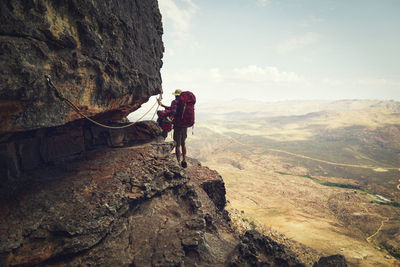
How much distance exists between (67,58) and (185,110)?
20.4 ft

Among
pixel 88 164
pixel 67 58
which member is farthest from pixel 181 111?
pixel 67 58

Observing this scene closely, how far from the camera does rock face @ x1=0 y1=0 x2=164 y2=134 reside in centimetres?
461

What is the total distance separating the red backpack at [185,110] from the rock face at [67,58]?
2.43m

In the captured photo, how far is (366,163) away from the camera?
84812 mm

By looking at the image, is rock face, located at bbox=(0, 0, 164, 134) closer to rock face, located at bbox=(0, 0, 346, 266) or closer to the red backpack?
rock face, located at bbox=(0, 0, 346, 266)

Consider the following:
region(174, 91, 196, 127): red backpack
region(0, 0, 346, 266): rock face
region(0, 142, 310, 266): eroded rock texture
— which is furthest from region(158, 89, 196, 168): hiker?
region(0, 142, 310, 266): eroded rock texture

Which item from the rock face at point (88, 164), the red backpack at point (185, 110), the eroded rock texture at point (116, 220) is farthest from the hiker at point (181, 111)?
the eroded rock texture at point (116, 220)

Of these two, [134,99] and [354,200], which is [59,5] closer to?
[134,99]

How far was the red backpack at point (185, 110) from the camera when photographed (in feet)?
35.9

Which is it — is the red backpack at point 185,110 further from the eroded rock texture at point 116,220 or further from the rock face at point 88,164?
the eroded rock texture at point 116,220

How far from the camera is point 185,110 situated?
1115cm

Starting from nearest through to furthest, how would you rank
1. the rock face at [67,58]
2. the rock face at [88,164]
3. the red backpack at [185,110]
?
1. the rock face at [67,58]
2. the rock face at [88,164]
3. the red backpack at [185,110]

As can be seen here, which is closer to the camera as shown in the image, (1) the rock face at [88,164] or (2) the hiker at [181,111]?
(1) the rock face at [88,164]

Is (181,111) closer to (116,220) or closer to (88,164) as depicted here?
(88,164)
